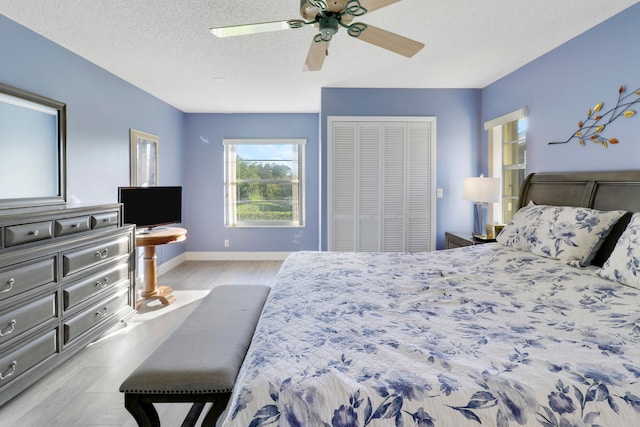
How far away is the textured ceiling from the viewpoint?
8.13 feet

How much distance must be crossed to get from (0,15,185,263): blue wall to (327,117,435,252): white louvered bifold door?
2.40m

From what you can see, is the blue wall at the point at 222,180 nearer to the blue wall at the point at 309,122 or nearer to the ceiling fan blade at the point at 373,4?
the blue wall at the point at 309,122

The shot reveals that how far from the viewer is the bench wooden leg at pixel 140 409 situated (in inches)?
57.0

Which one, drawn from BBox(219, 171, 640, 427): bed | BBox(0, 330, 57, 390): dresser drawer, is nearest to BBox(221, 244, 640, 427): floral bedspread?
BBox(219, 171, 640, 427): bed

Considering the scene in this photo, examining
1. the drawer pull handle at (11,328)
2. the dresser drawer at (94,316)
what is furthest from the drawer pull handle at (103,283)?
the drawer pull handle at (11,328)

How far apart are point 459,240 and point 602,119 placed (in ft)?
5.48

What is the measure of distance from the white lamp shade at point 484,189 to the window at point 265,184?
9.73 ft

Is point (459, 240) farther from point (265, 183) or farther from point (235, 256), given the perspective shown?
point (235, 256)

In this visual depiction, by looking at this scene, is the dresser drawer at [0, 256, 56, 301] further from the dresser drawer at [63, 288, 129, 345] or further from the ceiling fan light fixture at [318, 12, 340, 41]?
the ceiling fan light fixture at [318, 12, 340, 41]

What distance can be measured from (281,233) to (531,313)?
4.87 m

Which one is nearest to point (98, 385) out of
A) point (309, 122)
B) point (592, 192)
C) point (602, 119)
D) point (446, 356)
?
point (446, 356)

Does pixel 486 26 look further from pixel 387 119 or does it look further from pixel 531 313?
pixel 531 313

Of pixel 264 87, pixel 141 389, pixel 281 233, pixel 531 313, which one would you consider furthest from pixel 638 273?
pixel 281 233

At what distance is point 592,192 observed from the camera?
2635 mm
